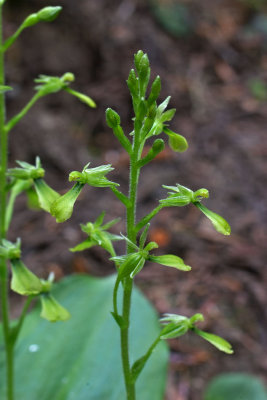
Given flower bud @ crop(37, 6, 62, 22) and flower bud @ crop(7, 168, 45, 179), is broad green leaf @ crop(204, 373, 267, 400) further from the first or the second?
flower bud @ crop(37, 6, 62, 22)

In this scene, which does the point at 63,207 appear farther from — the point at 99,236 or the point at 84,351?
the point at 84,351

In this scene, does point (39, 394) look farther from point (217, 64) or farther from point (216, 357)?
point (217, 64)

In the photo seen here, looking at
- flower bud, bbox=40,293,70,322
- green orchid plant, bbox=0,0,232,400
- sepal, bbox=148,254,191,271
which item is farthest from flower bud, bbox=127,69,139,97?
flower bud, bbox=40,293,70,322

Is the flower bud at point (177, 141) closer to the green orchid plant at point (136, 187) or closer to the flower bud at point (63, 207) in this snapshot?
the green orchid plant at point (136, 187)

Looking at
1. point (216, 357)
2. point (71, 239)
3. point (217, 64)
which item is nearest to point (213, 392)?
point (216, 357)

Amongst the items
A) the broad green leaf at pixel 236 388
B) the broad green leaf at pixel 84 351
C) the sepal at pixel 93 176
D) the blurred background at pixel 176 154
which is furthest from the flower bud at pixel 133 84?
the blurred background at pixel 176 154

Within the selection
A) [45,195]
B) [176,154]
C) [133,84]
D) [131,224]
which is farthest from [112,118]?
[176,154]
